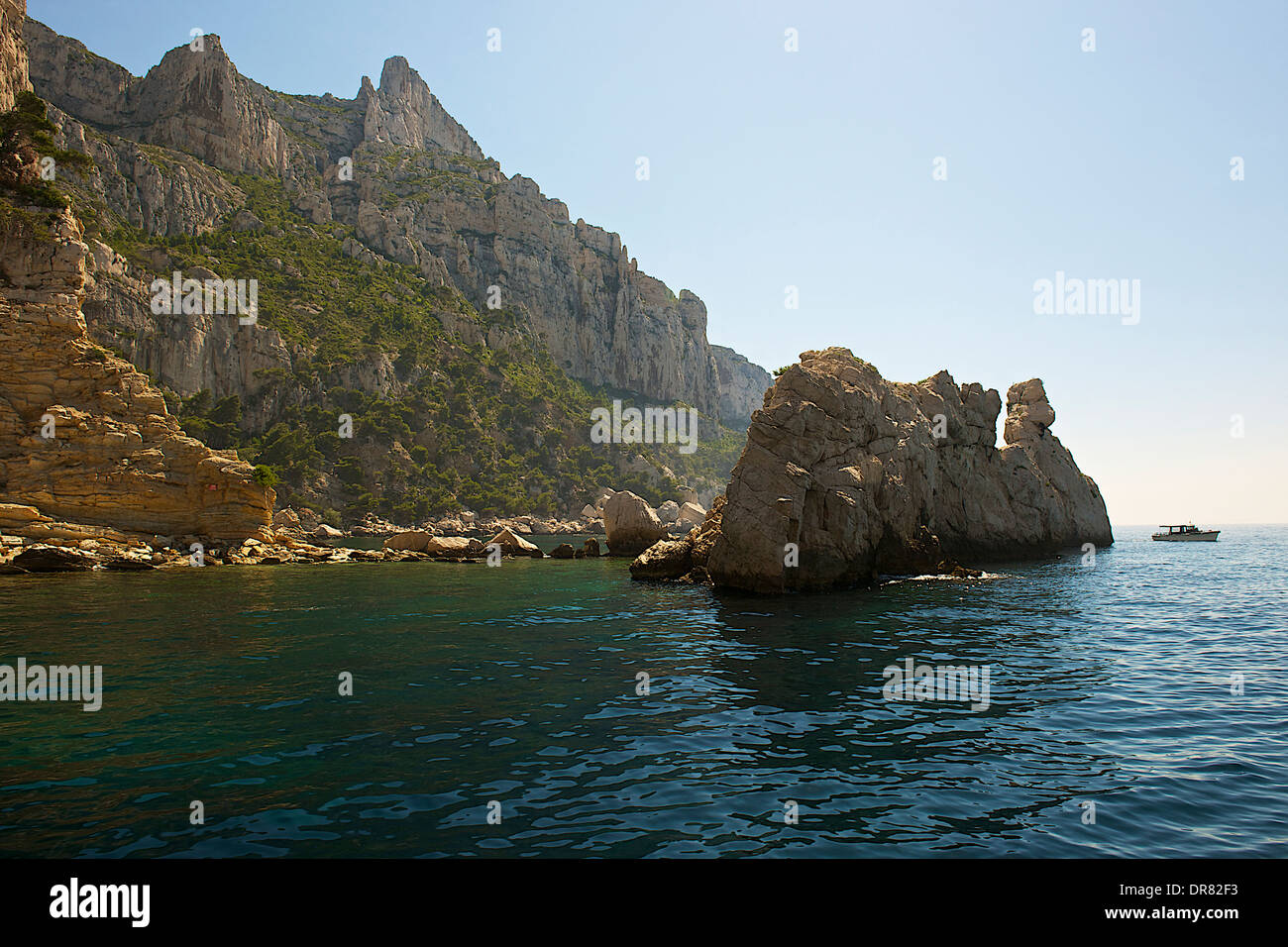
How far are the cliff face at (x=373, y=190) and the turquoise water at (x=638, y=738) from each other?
112 meters

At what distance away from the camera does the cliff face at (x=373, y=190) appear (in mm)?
105938

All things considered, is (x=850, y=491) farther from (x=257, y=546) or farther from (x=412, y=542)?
(x=257, y=546)


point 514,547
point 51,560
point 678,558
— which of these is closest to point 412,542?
point 514,547

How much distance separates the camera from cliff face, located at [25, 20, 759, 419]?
105938mm

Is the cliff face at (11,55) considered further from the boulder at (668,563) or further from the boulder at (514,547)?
the boulder at (668,563)

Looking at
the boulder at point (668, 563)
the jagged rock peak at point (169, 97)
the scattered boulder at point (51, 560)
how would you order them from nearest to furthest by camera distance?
1. the scattered boulder at point (51, 560)
2. the boulder at point (668, 563)
3. the jagged rock peak at point (169, 97)

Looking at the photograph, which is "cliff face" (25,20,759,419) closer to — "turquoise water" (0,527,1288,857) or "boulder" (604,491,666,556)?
"boulder" (604,491,666,556)

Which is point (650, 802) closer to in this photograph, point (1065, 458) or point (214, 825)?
point (214, 825)

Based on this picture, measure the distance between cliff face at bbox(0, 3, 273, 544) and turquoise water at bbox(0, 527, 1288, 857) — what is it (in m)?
19.4

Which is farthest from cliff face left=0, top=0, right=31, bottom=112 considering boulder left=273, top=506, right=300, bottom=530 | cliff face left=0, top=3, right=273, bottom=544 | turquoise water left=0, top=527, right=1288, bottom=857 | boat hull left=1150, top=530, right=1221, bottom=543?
boat hull left=1150, top=530, right=1221, bottom=543

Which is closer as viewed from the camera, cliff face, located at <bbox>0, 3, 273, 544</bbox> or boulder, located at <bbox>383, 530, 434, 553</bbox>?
cliff face, located at <bbox>0, 3, 273, 544</bbox>

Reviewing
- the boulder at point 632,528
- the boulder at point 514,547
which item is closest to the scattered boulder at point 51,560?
the boulder at point 514,547
